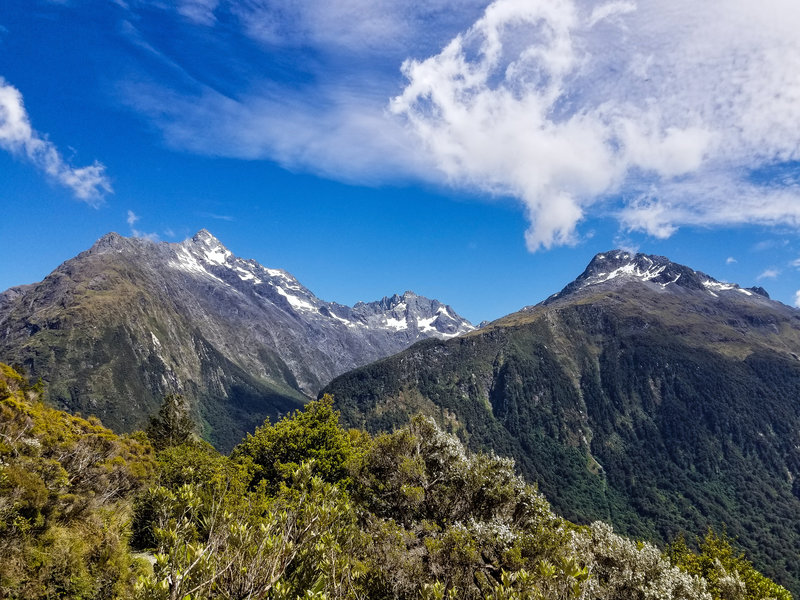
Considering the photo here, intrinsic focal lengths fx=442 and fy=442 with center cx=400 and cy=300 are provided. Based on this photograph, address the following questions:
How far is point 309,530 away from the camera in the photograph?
12477 millimetres

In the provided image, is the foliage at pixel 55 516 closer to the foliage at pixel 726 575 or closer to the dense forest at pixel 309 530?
the dense forest at pixel 309 530

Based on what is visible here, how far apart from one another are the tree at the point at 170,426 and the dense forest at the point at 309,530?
1257 inches

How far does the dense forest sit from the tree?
3194 centimetres

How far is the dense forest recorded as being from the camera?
37.5 ft

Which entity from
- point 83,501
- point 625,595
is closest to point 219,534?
point 625,595

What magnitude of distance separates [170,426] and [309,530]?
75.6 meters

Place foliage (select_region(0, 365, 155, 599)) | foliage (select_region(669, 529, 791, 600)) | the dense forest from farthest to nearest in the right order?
1. foliage (select_region(669, 529, 791, 600))
2. foliage (select_region(0, 365, 155, 599))
3. the dense forest

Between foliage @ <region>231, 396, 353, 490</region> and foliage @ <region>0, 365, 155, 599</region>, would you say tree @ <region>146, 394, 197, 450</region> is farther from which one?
foliage @ <region>0, 365, 155, 599</region>

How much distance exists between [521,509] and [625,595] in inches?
272

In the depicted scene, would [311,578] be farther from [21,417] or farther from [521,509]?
[21,417]

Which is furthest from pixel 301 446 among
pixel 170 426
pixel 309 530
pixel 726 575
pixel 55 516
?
pixel 170 426

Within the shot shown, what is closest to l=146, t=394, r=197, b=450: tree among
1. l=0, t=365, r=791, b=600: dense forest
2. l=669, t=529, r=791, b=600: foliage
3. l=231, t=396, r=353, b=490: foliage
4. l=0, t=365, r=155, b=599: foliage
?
l=0, t=365, r=791, b=600: dense forest

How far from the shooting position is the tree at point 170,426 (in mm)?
74944

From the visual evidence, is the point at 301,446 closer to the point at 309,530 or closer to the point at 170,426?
the point at 309,530
